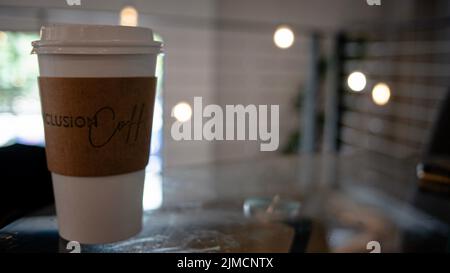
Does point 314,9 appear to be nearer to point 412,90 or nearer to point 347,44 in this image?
point 347,44

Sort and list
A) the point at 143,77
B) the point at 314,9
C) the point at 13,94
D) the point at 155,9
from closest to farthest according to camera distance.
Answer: the point at 143,77
the point at 13,94
the point at 155,9
the point at 314,9

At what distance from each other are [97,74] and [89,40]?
0.03 metres

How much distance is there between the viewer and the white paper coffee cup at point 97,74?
0.34 metres

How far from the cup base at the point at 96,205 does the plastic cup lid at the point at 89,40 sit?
4.6 inches

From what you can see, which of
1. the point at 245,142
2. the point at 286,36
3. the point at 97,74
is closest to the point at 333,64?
the point at 286,36

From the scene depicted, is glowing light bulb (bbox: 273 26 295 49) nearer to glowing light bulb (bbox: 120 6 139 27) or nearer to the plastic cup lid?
glowing light bulb (bbox: 120 6 139 27)

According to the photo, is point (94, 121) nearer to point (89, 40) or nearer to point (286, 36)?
point (89, 40)

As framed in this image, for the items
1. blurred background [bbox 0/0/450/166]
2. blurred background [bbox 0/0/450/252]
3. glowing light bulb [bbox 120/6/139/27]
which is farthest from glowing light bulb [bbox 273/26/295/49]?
blurred background [bbox 0/0/450/166]

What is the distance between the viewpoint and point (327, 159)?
111 centimetres

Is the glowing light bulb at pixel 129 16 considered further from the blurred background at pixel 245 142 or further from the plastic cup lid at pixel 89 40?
the plastic cup lid at pixel 89 40

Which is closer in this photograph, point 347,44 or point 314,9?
point 347,44

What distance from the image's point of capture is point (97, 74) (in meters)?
0.35
